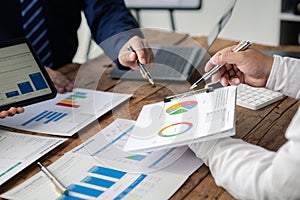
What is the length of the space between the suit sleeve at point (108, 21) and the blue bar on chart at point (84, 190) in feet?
2.28

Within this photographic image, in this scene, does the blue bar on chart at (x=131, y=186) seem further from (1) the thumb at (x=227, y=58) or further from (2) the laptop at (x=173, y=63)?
(2) the laptop at (x=173, y=63)

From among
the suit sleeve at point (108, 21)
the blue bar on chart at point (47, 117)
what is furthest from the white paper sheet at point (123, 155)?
the suit sleeve at point (108, 21)

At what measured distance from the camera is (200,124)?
945 millimetres

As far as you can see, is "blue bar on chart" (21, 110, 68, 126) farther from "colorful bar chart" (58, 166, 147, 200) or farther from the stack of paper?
"colorful bar chart" (58, 166, 147, 200)

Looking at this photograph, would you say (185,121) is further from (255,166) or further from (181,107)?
(255,166)

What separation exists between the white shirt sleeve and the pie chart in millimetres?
115

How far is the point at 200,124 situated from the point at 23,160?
404 millimetres

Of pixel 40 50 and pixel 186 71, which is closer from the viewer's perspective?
pixel 186 71

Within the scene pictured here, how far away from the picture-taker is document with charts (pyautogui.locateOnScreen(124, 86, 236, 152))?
0.90 meters

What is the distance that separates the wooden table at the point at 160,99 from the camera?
0.90 meters

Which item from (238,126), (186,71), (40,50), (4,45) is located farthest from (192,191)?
(40,50)

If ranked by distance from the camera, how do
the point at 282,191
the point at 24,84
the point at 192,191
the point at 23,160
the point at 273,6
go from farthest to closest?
the point at 273,6 < the point at 24,84 < the point at 23,160 < the point at 192,191 < the point at 282,191

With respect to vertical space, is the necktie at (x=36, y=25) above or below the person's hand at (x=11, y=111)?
above

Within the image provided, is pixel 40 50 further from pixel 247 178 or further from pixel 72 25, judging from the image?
pixel 247 178
